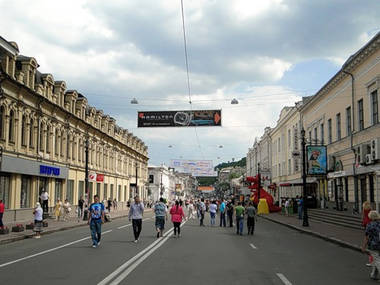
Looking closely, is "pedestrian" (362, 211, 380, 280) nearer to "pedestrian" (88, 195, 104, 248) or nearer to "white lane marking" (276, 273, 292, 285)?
"white lane marking" (276, 273, 292, 285)

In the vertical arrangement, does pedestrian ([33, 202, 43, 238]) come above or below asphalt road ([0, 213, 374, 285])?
above

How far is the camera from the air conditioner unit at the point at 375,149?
25766mm

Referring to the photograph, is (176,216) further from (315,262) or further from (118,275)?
(118,275)

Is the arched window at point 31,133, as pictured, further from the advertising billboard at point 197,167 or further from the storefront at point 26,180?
the advertising billboard at point 197,167

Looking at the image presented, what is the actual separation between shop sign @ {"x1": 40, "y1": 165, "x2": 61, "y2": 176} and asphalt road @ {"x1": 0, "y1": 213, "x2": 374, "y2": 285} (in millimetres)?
17881

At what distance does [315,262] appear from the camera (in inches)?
488

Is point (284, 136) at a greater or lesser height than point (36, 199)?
greater

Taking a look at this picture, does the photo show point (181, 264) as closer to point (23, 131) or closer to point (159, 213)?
point (159, 213)

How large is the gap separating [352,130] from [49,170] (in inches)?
894

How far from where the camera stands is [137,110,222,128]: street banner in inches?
1122

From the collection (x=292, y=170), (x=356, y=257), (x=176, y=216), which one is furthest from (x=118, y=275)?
(x=292, y=170)

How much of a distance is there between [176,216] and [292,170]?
36123mm

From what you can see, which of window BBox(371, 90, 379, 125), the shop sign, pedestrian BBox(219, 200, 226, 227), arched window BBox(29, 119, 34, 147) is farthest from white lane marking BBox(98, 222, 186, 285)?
the shop sign

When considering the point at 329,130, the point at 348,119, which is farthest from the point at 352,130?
the point at 329,130
